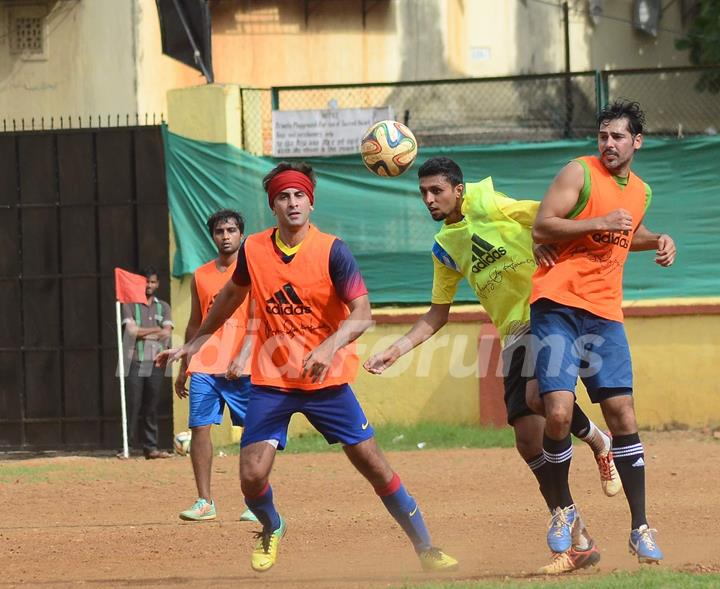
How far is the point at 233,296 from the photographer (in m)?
7.46

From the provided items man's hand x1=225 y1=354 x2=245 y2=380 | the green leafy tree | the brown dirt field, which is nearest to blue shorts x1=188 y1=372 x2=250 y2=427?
man's hand x1=225 y1=354 x2=245 y2=380

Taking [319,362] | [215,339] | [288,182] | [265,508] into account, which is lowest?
[265,508]

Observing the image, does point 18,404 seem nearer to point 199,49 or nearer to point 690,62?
point 199,49

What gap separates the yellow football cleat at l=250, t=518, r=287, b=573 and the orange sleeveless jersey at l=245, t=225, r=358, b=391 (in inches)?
32.4

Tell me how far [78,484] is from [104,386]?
8.03ft

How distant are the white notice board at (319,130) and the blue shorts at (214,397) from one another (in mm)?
4984

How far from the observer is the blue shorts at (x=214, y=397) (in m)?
9.73

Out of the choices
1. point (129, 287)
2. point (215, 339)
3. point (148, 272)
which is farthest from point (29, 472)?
point (215, 339)

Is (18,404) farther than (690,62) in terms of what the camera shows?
No

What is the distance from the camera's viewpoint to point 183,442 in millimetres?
13781

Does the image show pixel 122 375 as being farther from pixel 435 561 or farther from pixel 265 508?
pixel 435 561

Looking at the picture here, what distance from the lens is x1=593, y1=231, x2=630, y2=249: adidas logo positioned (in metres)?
7.06

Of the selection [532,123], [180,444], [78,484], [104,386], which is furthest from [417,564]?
[532,123]

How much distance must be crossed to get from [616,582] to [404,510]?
1.32 meters
